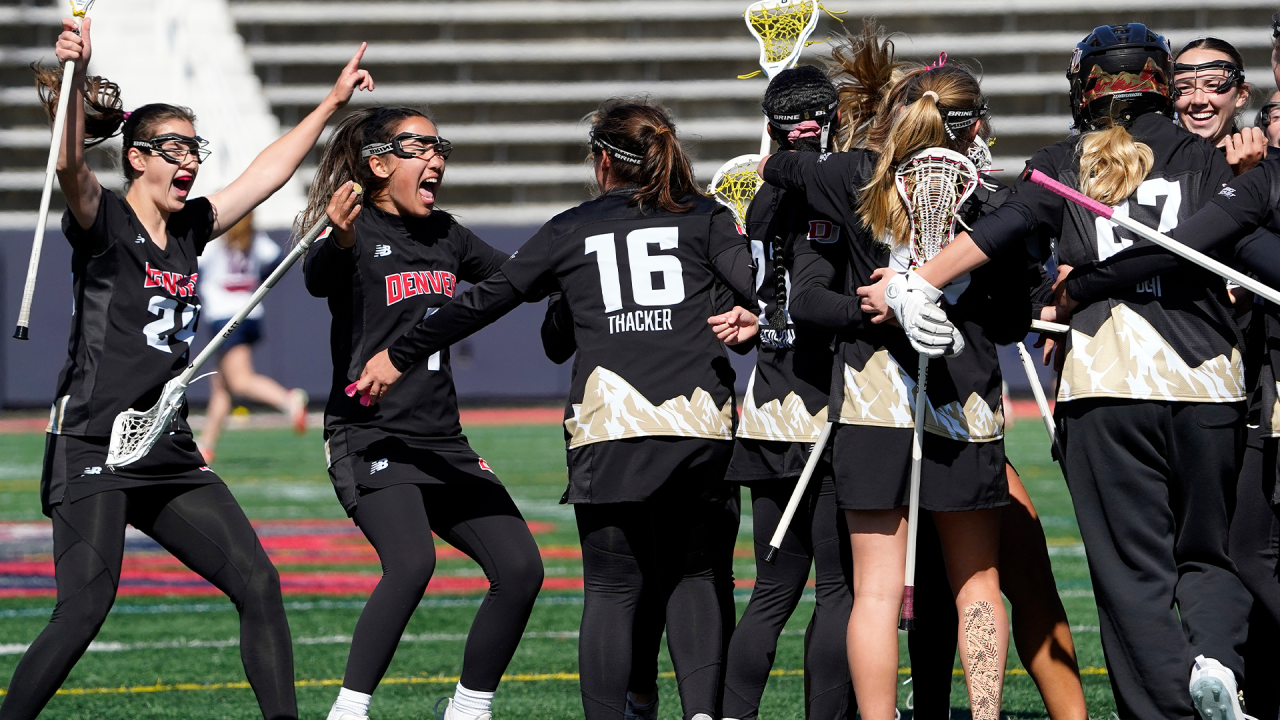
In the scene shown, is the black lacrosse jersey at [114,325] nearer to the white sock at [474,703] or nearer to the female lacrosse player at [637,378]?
the female lacrosse player at [637,378]

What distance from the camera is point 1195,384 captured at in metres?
3.59

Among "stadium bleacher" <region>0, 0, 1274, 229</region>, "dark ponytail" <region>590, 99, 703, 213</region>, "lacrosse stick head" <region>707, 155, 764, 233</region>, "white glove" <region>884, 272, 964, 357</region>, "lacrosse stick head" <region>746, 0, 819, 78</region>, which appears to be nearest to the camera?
"white glove" <region>884, 272, 964, 357</region>

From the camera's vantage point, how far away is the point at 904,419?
361 centimetres

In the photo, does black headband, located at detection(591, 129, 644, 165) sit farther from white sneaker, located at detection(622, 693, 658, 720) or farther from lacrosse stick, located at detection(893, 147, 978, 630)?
white sneaker, located at detection(622, 693, 658, 720)

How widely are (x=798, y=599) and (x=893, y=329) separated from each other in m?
0.84

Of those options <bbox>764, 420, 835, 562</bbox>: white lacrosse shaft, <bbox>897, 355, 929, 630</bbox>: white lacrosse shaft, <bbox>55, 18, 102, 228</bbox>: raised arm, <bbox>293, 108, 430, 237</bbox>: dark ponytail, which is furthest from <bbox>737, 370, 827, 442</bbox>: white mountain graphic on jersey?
<bbox>55, 18, 102, 228</bbox>: raised arm

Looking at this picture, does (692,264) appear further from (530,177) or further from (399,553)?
(530,177)

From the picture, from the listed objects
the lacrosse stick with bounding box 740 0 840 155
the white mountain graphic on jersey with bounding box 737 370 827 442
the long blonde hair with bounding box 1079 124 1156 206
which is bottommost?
the white mountain graphic on jersey with bounding box 737 370 827 442

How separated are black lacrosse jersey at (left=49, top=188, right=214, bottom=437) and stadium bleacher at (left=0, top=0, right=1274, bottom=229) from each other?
22.1 metres

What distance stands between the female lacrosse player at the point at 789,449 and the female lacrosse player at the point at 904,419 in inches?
5.9

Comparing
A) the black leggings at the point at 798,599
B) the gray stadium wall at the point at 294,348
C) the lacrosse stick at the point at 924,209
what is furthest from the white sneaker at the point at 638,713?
the gray stadium wall at the point at 294,348

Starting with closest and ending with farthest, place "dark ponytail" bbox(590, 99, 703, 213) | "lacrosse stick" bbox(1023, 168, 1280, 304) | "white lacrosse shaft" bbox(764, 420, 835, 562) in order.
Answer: "lacrosse stick" bbox(1023, 168, 1280, 304), "white lacrosse shaft" bbox(764, 420, 835, 562), "dark ponytail" bbox(590, 99, 703, 213)

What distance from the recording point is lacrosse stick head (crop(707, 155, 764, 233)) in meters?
4.65

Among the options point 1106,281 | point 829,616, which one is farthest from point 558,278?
point 1106,281
